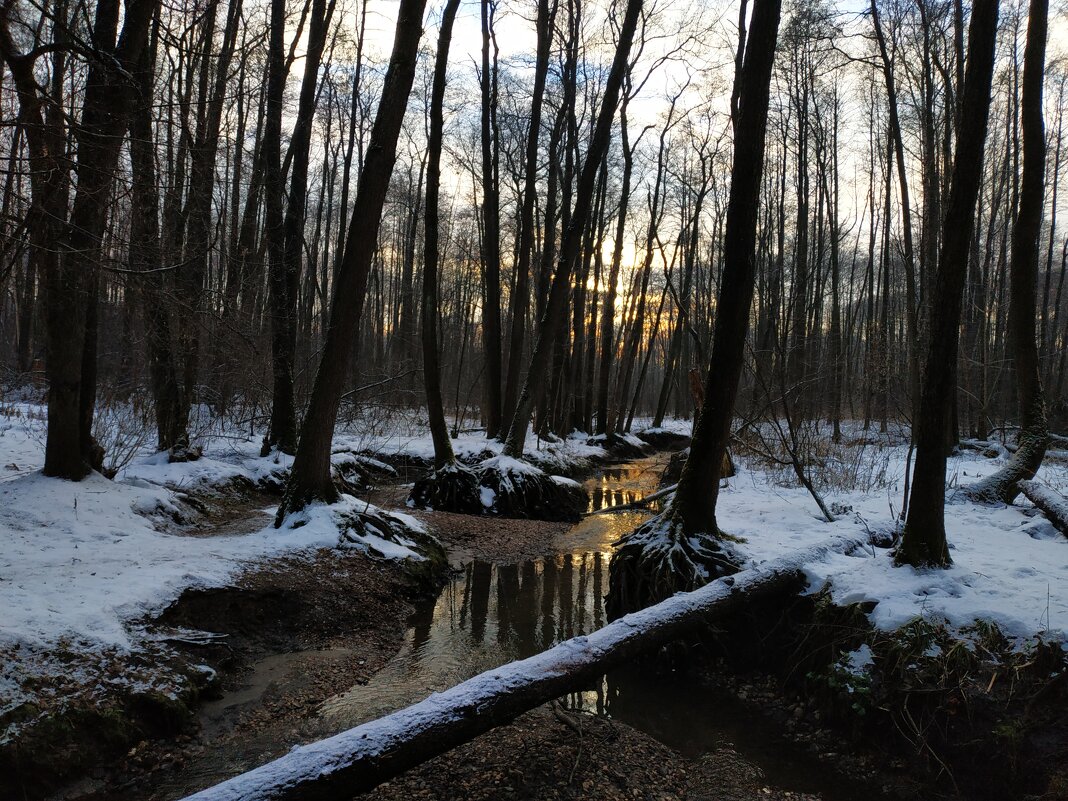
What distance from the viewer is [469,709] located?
10.0 ft

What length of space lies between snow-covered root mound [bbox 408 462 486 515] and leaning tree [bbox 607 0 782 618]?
5792 mm

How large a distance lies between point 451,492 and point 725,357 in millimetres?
6999

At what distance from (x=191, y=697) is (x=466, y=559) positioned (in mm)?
4596

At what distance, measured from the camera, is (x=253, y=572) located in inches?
222

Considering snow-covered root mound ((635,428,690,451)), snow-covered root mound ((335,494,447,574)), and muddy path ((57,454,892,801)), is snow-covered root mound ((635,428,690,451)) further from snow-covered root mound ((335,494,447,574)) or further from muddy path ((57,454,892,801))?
muddy path ((57,454,892,801))

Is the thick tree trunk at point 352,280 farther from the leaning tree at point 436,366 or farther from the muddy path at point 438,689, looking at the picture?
the leaning tree at point 436,366

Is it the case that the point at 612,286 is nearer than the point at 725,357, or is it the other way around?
the point at 725,357

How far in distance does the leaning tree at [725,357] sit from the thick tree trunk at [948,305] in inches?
59.5

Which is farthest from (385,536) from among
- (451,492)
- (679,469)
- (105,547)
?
(679,469)

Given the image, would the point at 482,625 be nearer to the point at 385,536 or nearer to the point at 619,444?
the point at 385,536

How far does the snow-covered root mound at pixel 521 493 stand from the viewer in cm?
1136

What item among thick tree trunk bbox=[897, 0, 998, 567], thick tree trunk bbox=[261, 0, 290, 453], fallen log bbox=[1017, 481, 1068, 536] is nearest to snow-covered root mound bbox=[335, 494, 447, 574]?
thick tree trunk bbox=[261, 0, 290, 453]

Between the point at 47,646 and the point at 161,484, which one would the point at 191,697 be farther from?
the point at 161,484

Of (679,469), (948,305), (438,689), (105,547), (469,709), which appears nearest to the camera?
(469,709)
